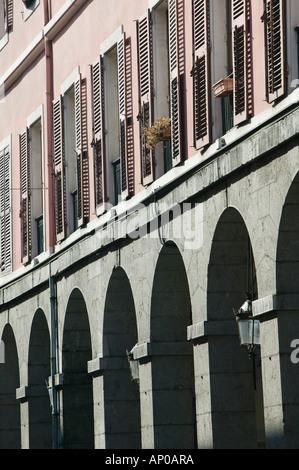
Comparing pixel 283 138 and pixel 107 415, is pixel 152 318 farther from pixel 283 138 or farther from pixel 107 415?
pixel 283 138

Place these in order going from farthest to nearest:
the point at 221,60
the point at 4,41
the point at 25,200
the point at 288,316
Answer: the point at 4,41 → the point at 25,200 → the point at 221,60 → the point at 288,316

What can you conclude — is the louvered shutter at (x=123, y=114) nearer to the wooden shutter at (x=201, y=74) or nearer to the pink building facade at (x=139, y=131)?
the pink building facade at (x=139, y=131)

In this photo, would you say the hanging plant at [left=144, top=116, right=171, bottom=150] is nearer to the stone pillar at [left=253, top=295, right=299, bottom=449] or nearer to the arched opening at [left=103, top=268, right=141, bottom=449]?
the arched opening at [left=103, top=268, right=141, bottom=449]

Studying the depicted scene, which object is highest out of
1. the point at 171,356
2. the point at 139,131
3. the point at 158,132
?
the point at 139,131

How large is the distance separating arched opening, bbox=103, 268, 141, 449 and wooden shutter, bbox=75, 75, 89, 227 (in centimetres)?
193

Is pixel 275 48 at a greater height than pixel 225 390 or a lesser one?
greater

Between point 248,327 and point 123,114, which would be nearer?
point 248,327

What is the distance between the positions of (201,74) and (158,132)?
5.36 ft

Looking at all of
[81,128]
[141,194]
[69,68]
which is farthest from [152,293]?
[69,68]

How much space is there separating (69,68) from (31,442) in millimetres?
6696

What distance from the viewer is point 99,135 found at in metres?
22.5

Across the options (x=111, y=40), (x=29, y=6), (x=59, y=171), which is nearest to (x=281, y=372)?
(x=111, y=40)
